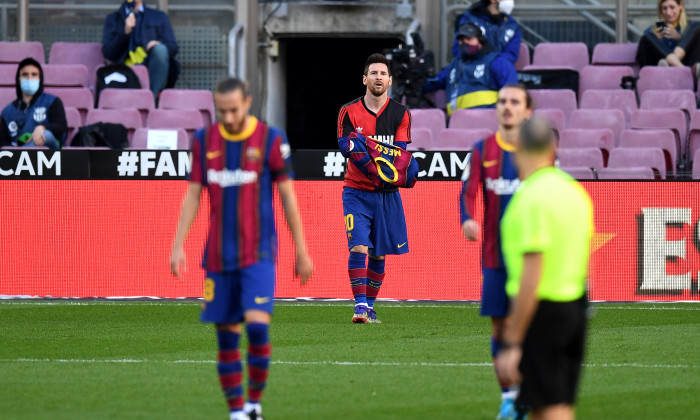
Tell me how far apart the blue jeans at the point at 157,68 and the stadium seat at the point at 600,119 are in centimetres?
617

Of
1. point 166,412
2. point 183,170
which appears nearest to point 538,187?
point 166,412

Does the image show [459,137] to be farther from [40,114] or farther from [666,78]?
[40,114]

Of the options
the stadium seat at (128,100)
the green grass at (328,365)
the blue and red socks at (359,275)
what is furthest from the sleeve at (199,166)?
the stadium seat at (128,100)

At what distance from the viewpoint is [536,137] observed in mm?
5082

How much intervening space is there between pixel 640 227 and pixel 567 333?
9094 mm

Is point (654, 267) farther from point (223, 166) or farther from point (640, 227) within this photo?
point (223, 166)

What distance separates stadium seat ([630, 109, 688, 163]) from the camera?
54.0 ft

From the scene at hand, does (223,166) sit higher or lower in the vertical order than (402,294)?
higher

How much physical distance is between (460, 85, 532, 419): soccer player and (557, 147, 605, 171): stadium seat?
8222mm

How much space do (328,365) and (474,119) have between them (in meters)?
8.25

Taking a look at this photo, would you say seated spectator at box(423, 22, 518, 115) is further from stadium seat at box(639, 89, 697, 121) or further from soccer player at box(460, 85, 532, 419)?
soccer player at box(460, 85, 532, 419)

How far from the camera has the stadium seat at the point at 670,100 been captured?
55.3 feet

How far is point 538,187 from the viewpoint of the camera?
5.02 metres

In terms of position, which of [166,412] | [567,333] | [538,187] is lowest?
[166,412]
